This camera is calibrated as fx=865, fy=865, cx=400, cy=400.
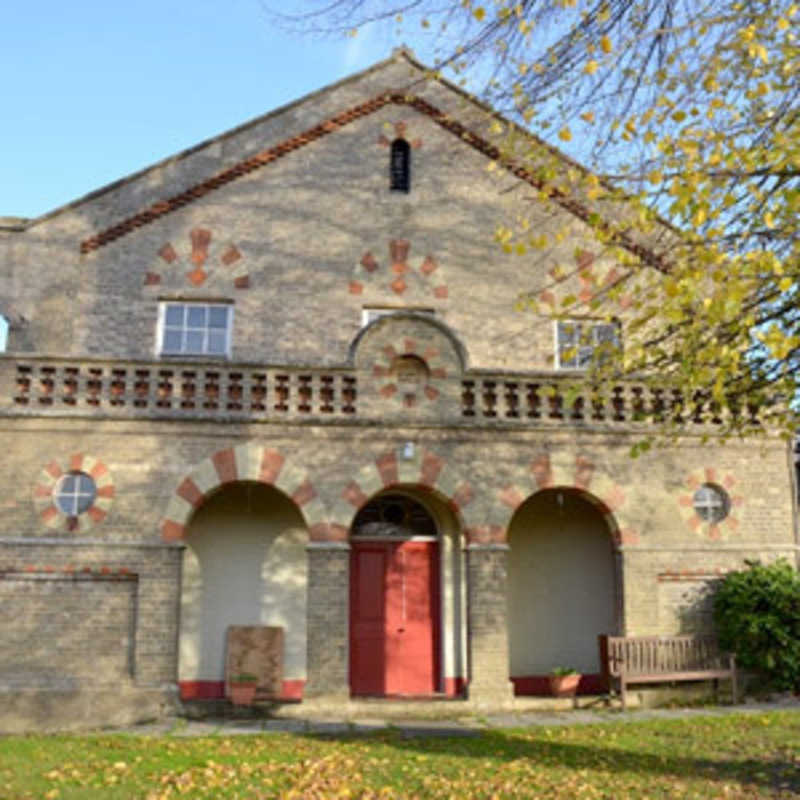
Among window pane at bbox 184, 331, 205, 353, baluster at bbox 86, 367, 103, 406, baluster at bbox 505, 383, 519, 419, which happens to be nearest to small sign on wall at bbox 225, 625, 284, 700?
A: baluster at bbox 86, 367, 103, 406

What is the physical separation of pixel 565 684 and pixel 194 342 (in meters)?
8.50

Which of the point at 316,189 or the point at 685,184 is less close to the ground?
the point at 316,189

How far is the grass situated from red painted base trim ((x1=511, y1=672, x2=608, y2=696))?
117 inches

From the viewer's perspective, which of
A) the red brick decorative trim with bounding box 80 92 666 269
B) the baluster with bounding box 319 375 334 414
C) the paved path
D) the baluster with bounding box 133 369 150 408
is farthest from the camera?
the red brick decorative trim with bounding box 80 92 666 269

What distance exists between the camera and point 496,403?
45.0 feet

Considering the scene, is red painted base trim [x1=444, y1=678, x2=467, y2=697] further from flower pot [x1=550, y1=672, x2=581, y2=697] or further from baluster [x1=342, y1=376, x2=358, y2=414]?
baluster [x1=342, y1=376, x2=358, y2=414]

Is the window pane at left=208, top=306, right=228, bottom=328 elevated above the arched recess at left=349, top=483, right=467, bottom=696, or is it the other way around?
the window pane at left=208, top=306, right=228, bottom=328

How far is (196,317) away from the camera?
51.0ft

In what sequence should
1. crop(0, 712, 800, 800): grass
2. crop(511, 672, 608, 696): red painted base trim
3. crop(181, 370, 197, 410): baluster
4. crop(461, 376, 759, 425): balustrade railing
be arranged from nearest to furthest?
crop(0, 712, 800, 800): grass → crop(181, 370, 197, 410): baluster → crop(461, 376, 759, 425): balustrade railing → crop(511, 672, 608, 696): red painted base trim

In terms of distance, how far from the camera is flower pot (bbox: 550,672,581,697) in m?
13.3

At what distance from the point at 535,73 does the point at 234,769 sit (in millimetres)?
7361

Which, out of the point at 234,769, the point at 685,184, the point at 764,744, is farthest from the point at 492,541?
the point at 685,184

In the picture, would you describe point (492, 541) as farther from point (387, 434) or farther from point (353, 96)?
point (353, 96)

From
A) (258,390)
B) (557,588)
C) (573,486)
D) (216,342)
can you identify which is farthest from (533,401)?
(216,342)
